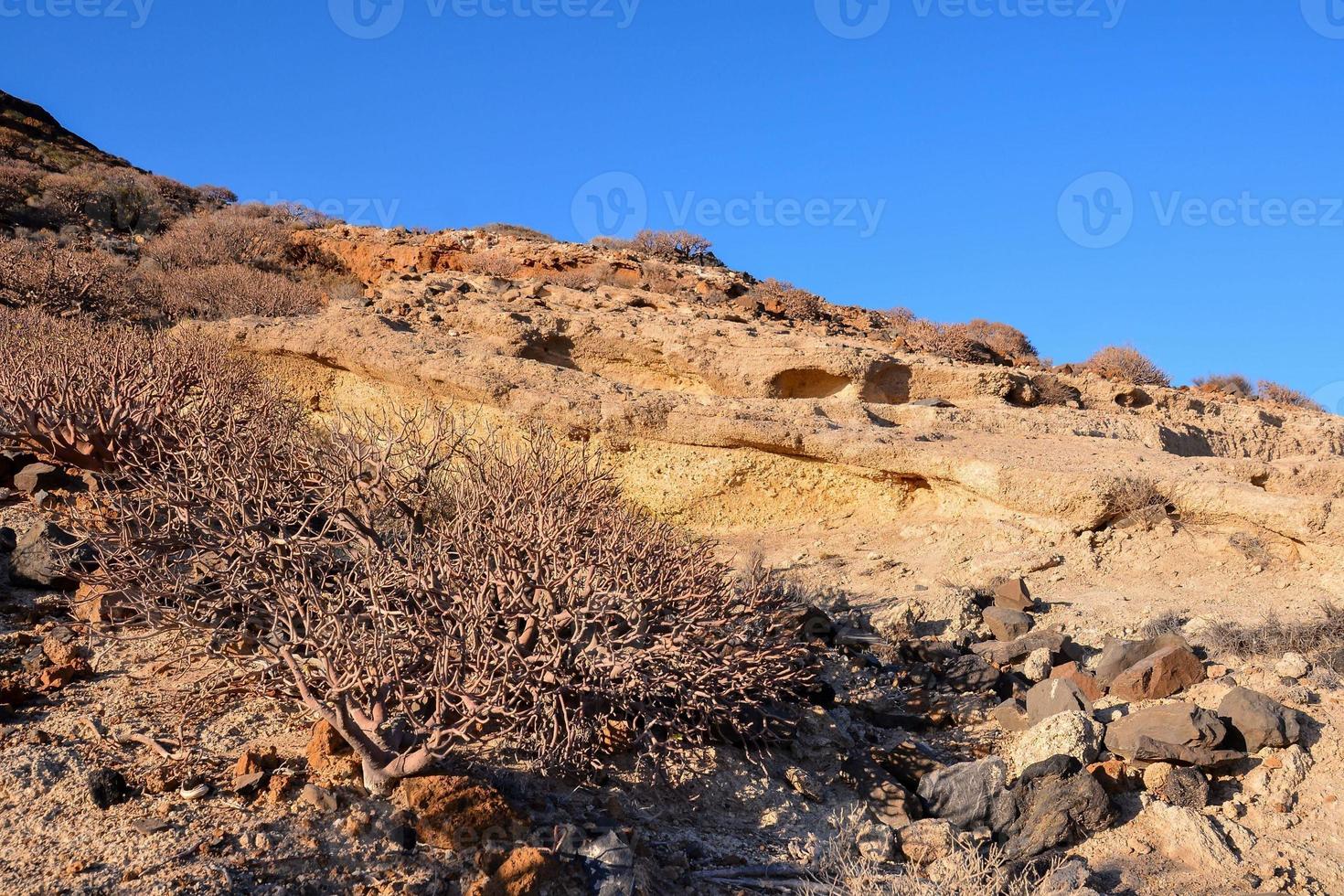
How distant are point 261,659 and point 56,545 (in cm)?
259

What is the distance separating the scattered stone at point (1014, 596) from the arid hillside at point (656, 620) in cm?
3

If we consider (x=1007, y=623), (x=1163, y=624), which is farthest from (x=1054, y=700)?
(x=1163, y=624)

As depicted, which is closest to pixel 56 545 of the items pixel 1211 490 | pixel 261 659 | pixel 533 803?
pixel 261 659

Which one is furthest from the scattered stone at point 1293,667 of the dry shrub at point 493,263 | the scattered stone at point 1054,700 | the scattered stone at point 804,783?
the dry shrub at point 493,263

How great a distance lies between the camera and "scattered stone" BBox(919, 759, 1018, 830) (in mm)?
4938

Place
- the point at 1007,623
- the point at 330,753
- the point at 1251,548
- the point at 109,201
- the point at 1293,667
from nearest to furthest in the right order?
the point at 330,753
the point at 1293,667
the point at 1007,623
the point at 1251,548
the point at 109,201

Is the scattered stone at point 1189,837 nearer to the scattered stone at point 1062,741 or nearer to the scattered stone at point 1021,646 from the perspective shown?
the scattered stone at point 1062,741

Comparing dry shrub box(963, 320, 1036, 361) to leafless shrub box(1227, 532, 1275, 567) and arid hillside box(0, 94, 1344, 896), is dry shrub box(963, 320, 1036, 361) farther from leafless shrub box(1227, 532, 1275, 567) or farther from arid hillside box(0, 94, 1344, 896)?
leafless shrub box(1227, 532, 1275, 567)

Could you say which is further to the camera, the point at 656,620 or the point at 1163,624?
the point at 1163,624

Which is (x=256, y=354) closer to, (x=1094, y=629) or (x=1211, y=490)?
(x=1094, y=629)

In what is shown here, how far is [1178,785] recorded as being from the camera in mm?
5082

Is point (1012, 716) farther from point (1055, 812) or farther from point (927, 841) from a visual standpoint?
point (927, 841)

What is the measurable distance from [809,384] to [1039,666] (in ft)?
15.6

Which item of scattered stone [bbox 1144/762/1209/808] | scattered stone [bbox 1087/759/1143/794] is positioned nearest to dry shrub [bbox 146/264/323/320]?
scattered stone [bbox 1087/759/1143/794]
